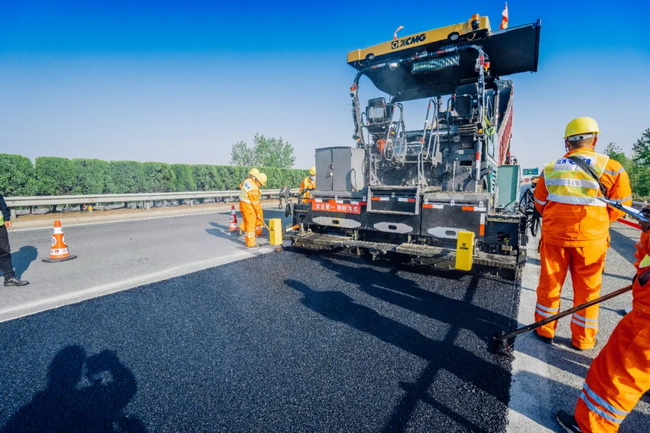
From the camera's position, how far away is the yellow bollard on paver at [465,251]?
3.95 m

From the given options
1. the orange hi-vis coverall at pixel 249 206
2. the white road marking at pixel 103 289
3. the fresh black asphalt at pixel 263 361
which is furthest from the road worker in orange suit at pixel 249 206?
the fresh black asphalt at pixel 263 361

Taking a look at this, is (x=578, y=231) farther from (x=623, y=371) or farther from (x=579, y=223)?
(x=623, y=371)

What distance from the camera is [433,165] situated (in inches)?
217

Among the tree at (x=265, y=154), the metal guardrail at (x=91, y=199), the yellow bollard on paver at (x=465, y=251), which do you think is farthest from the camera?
the tree at (x=265, y=154)

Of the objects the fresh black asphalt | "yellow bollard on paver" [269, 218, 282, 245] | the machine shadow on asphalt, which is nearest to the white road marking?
the fresh black asphalt

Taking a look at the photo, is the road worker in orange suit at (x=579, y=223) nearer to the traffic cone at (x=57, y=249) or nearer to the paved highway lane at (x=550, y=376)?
the paved highway lane at (x=550, y=376)

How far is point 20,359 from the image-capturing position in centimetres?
250

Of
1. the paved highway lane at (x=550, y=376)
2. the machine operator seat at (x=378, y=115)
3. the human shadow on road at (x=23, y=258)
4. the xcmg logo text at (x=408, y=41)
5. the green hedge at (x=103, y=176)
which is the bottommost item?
the paved highway lane at (x=550, y=376)

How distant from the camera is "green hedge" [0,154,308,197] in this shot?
453 inches

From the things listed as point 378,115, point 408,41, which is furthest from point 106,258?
point 408,41

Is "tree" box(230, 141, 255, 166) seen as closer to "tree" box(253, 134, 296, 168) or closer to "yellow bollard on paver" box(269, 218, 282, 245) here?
"tree" box(253, 134, 296, 168)

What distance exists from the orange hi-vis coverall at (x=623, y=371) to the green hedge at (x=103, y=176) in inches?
613

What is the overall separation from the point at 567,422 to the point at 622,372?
0.43 metres

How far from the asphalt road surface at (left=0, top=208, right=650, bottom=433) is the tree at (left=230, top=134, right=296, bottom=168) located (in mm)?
41843
